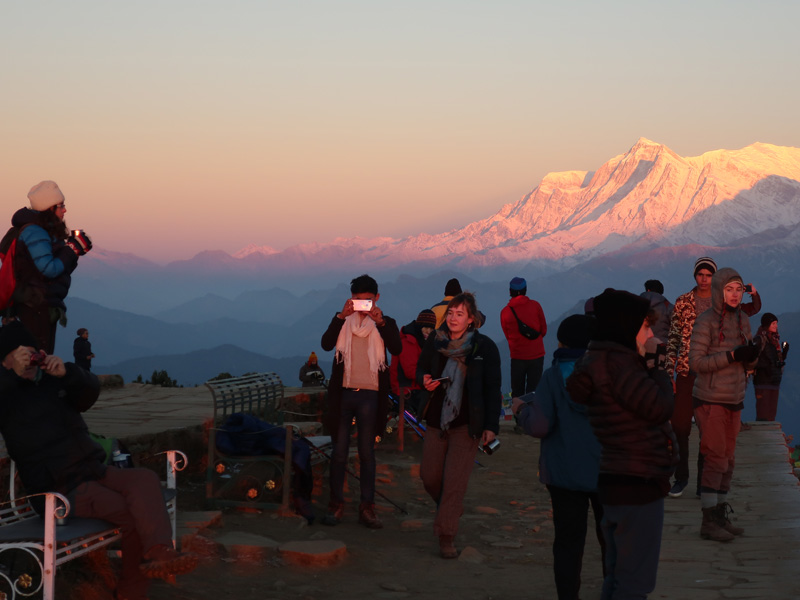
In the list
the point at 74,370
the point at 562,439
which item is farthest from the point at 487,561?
the point at 74,370

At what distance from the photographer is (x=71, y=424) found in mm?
4809

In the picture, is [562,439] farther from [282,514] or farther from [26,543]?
[282,514]

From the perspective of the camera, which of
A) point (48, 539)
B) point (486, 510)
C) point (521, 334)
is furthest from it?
point (521, 334)

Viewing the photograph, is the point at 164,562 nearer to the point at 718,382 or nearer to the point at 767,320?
the point at 718,382

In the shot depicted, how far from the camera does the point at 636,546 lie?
13.0ft

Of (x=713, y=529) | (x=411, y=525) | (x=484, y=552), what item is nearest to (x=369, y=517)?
(x=411, y=525)

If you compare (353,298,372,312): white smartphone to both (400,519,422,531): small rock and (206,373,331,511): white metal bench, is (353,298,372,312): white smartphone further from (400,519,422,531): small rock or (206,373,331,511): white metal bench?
(400,519,422,531): small rock

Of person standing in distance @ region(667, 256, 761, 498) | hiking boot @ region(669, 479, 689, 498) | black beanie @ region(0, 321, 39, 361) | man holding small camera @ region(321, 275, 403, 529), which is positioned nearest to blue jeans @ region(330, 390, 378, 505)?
man holding small camera @ region(321, 275, 403, 529)

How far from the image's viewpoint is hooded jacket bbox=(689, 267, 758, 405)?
6.78 meters

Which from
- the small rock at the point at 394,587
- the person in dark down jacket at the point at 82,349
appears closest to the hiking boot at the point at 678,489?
the small rock at the point at 394,587

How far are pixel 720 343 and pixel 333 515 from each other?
127 inches

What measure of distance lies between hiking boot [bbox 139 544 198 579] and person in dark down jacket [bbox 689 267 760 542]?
3.96 m

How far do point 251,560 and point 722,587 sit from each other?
3001 mm

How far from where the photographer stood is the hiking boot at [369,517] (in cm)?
732
